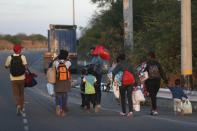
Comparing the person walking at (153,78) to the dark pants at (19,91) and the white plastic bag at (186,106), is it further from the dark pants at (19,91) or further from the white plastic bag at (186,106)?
the dark pants at (19,91)

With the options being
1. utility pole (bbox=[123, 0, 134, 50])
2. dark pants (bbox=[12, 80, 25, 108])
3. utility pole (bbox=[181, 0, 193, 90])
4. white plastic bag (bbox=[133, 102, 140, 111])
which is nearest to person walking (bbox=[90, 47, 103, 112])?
white plastic bag (bbox=[133, 102, 140, 111])

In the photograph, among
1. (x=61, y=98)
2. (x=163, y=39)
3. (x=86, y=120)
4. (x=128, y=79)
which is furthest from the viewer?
(x=163, y=39)

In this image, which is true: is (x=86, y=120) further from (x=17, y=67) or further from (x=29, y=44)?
(x=29, y=44)

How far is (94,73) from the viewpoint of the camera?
18.7 metres

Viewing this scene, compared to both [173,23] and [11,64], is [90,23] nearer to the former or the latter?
[173,23]

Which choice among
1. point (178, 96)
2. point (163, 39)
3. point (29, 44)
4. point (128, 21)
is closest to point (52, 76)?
point (178, 96)

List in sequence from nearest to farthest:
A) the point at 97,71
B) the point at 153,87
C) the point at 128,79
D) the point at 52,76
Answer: the point at 128,79 < the point at 52,76 < the point at 153,87 < the point at 97,71

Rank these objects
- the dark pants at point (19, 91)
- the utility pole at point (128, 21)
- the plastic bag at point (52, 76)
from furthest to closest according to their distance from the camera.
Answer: the utility pole at point (128, 21) → the dark pants at point (19, 91) → the plastic bag at point (52, 76)

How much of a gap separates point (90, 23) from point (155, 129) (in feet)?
111

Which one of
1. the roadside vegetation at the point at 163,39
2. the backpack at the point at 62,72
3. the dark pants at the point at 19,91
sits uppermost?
the roadside vegetation at the point at 163,39

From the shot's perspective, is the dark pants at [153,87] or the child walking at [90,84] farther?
the child walking at [90,84]

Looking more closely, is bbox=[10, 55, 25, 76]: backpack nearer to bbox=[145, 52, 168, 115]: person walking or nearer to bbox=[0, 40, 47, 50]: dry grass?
bbox=[145, 52, 168, 115]: person walking

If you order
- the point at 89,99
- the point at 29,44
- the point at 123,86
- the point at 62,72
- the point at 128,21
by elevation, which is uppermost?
the point at 29,44

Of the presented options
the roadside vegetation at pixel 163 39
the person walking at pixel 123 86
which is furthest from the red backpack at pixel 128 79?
the roadside vegetation at pixel 163 39
